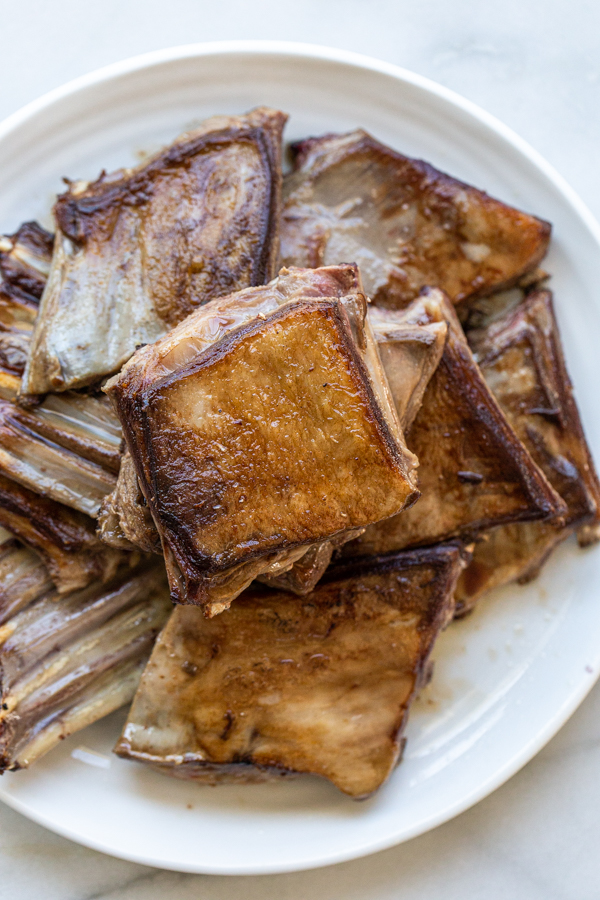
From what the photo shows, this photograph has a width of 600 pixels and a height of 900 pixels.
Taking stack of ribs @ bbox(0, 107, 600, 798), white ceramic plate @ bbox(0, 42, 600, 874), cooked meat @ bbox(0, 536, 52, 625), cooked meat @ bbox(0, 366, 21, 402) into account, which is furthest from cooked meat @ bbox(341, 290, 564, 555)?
cooked meat @ bbox(0, 366, 21, 402)

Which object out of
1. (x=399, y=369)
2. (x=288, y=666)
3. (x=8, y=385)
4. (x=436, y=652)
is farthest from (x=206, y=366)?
(x=436, y=652)

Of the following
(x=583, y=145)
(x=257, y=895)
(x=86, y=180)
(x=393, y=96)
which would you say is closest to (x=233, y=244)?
(x=86, y=180)

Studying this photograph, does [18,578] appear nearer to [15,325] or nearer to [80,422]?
[80,422]

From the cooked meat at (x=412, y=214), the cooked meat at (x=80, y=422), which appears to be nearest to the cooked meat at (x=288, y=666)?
the cooked meat at (x=80, y=422)

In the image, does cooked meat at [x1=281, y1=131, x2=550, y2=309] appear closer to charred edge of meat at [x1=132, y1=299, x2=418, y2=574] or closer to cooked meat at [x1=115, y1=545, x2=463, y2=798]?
charred edge of meat at [x1=132, y1=299, x2=418, y2=574]

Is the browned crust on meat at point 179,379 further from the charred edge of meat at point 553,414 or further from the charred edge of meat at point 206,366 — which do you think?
the charred edge of meat at point 553,414

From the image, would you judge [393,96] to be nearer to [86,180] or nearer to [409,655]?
[86,180]
